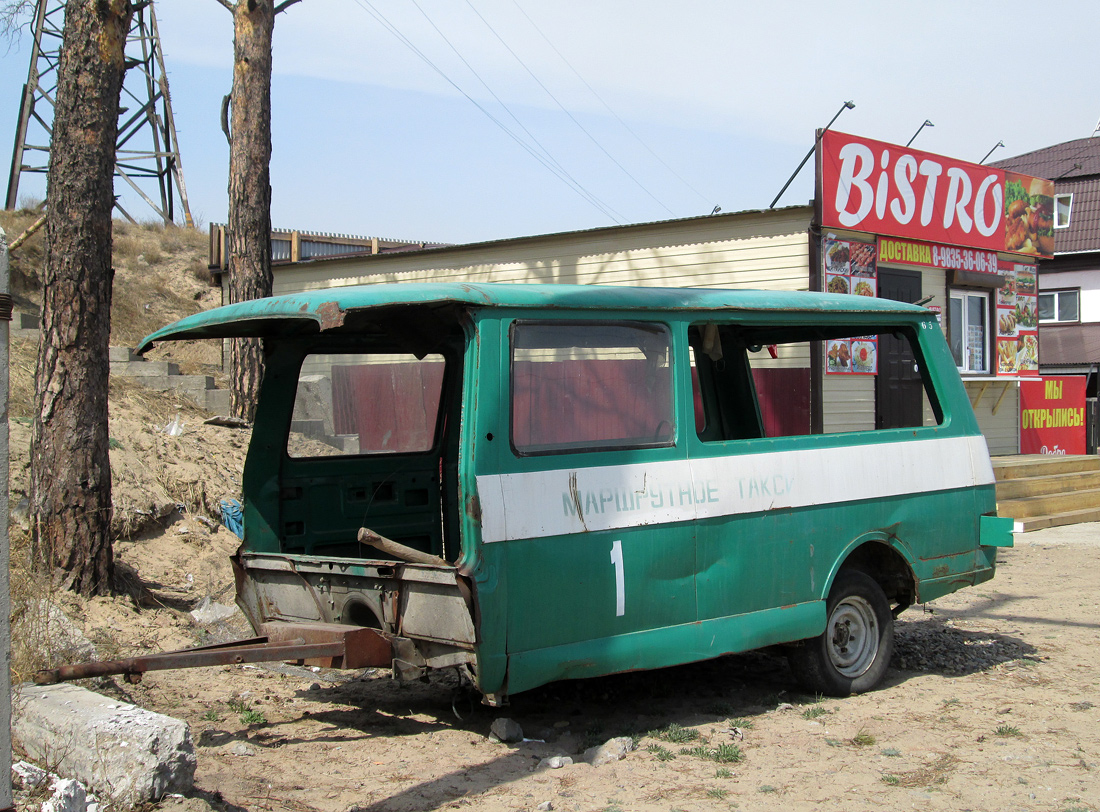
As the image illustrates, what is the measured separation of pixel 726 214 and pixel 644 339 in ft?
25.3

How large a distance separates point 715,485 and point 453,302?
1676mm

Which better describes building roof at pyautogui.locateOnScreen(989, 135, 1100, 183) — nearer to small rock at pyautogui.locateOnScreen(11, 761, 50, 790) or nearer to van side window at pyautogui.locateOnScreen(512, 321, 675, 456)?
van side window at pyautogui.locateOnScreen(512, 321, 675, 456)

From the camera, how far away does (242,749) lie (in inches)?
182

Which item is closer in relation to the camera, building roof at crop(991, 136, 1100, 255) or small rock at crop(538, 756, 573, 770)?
small rock at crop(538, 756, 573, 770)

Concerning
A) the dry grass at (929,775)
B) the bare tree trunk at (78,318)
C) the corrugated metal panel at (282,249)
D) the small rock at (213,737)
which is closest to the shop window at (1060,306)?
the corrugated metal panel at (282,249)

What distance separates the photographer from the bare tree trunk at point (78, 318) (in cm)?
638

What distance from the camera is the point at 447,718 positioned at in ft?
17.4

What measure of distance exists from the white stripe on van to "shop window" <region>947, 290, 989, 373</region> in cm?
922

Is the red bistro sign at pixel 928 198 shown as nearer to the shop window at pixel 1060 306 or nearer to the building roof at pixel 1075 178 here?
the building roof at pixel 1075 178

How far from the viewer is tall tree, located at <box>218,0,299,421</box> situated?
35.3 feet

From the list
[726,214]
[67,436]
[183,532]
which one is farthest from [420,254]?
[67,436]

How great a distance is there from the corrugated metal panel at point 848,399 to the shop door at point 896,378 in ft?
0.54

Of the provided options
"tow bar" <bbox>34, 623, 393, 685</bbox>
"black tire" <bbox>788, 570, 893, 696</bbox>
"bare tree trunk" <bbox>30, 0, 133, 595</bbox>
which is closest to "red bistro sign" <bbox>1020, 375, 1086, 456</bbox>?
"black tire" <bbox>788, 570, 893, 696</bbox>

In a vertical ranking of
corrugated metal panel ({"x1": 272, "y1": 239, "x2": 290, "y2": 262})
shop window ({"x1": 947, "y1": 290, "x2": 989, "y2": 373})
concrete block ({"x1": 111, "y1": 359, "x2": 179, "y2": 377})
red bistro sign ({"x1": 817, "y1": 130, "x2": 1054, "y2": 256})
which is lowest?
concrete block ({"x1": 111, "y1": 359, "x2": 179, "y2": 377})
